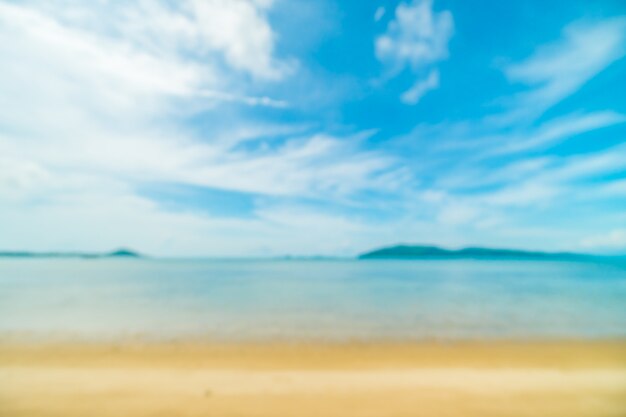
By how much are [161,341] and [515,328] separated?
15.1 metres

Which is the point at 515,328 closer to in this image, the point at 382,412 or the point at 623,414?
the point at 623,414

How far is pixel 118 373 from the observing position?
26.5 ft

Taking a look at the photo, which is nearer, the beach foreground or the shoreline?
the beach foreground

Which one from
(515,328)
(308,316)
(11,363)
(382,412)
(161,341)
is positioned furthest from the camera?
(308,316)

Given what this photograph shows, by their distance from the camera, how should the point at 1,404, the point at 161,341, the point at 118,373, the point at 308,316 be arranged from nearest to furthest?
the point at 1,404, the point at 118,373, the point at 161,341, the point at 308,316

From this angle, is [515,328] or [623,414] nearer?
[623,414]

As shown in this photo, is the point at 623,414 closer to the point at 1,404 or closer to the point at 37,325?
the point at 1,404

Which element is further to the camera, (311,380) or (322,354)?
(322,354)

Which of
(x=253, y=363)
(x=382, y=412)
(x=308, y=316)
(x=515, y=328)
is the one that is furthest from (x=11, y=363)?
(x=515, y=328)

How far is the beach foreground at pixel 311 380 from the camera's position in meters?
5.94

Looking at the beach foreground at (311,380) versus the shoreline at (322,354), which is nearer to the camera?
the beach foreground at (311,380)

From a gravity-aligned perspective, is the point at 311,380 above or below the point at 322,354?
above

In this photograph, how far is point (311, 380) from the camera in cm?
742

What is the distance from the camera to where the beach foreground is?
5941 millimetres
